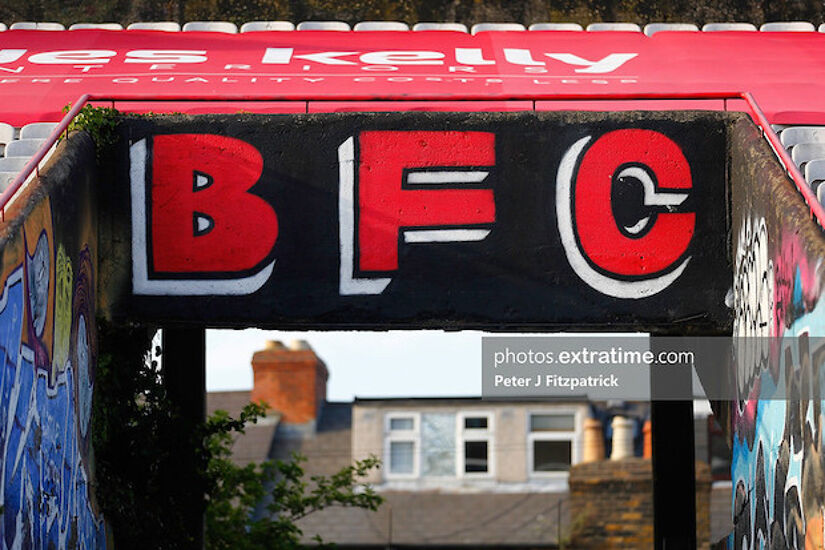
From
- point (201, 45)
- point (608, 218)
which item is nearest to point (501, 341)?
point (608, 218)

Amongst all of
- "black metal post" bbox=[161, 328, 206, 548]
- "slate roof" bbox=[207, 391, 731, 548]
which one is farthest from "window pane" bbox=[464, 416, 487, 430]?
"black metal post" bbox=[161, 328, 206, 548]

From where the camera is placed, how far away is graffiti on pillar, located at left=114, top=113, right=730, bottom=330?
999 centimetres

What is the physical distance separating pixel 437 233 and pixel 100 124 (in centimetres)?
272

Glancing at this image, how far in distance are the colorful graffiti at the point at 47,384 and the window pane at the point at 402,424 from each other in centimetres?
1946

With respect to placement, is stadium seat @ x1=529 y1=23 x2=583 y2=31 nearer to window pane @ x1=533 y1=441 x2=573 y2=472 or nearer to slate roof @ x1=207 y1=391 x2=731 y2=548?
slate roof @ x1=207 y1=391 x2=731 y2=548

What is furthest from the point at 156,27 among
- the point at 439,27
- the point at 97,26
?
the point at 439,27

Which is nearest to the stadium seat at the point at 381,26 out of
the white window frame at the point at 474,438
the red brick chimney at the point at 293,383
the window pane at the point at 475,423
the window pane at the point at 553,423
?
the red brick chimney at the point at 293,383

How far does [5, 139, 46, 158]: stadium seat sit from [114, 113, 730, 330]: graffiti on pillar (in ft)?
3.05

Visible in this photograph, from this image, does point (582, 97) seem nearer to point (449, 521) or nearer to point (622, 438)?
point (622, 438)

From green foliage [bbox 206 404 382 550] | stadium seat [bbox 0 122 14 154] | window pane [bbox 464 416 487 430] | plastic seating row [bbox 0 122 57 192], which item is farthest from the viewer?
window pane [bbox 464 416 487 430]

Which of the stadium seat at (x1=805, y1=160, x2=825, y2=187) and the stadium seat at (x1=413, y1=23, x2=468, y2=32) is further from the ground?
the stadium seat at (x1=413, y1=23, x2=468, y2=32)

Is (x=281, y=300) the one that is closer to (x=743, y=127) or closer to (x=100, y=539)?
(x=100, y=539)

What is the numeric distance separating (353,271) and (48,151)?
2.41 meters

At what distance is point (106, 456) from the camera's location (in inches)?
396
